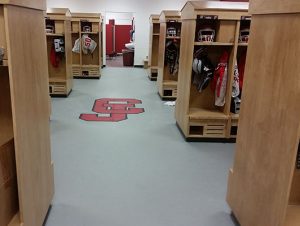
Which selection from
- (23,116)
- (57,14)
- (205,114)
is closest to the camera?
(23,116)

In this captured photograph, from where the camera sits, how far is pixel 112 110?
595 centimetres

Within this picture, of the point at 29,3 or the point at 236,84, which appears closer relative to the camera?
the point at 29,3

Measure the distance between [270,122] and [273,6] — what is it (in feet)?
2.31

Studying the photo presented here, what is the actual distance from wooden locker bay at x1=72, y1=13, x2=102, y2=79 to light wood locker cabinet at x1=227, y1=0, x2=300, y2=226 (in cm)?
753

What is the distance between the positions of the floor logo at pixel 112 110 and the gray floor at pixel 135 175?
0.22 metres

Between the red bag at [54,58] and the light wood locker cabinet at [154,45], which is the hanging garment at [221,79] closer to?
the red bag at [54,58]

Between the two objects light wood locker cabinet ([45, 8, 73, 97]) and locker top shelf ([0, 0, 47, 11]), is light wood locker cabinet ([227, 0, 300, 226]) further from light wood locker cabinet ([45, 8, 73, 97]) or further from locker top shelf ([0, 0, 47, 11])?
light wood locker cabinet ([45, 8, 73, 97])

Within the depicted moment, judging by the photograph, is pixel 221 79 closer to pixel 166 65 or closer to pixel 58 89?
pixel 166 65

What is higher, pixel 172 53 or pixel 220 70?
pixel 172 53

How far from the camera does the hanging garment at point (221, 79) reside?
4234 millimetres

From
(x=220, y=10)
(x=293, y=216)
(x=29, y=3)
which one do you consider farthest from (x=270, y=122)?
(x=220, y=10)

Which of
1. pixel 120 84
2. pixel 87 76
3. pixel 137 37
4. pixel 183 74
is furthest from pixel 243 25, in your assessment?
pixel 137 37

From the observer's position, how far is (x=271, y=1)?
1862 millimetres

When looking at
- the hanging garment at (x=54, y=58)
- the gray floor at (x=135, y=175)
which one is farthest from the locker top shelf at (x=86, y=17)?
the gray floor at (x=135, y=175)
